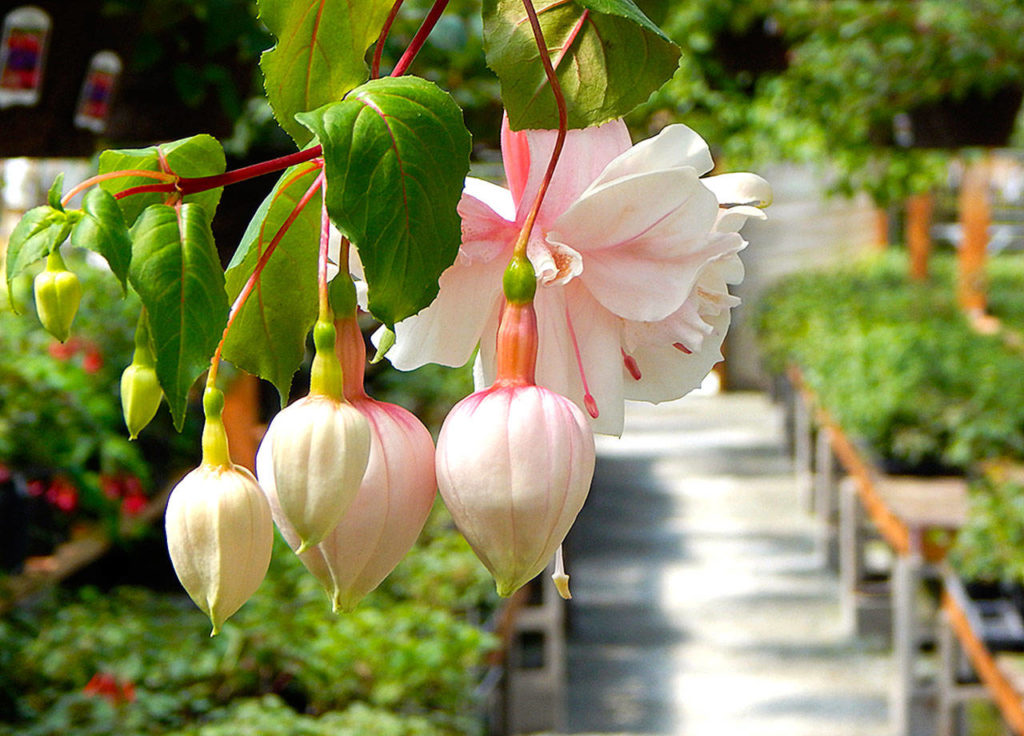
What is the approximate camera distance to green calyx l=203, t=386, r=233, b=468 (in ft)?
0.86

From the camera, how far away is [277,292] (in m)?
0.29

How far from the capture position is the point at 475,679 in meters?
2.05

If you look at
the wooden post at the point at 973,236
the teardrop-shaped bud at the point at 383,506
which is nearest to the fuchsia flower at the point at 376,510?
the teardrop-shaped bud at the point at 383,506

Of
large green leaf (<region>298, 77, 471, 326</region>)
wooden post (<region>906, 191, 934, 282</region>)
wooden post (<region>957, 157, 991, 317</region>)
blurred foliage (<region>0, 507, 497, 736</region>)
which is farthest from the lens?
wooden post (<region>906, 191, 934, 282</region>)

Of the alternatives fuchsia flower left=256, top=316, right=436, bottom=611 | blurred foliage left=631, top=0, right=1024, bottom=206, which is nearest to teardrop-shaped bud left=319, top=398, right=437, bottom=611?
fuchsia flower left=256, top=316, right=436, bottom=611

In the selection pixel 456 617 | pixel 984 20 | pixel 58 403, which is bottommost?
pixel 456 617

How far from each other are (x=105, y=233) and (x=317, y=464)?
0.06m

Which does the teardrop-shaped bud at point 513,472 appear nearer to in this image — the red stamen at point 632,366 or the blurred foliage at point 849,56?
the red stamen at point 632,366

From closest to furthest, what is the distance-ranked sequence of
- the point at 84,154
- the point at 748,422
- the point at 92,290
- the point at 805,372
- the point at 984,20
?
the point at 84,154, the point at 984,20, the point at 92,290, the point at 805,372, the point at 748,422

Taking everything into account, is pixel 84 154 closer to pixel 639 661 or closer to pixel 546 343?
pixel 546 343

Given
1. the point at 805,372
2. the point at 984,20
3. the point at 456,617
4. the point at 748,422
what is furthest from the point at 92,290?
the point at 748,422

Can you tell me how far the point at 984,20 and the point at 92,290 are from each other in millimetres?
2106

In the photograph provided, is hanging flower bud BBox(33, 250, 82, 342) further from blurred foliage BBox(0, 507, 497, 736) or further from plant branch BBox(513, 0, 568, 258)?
blurred foliage BBox(0, 507, 497, 736)

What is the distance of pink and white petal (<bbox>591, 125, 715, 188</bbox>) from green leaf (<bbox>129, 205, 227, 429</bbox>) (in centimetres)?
9
